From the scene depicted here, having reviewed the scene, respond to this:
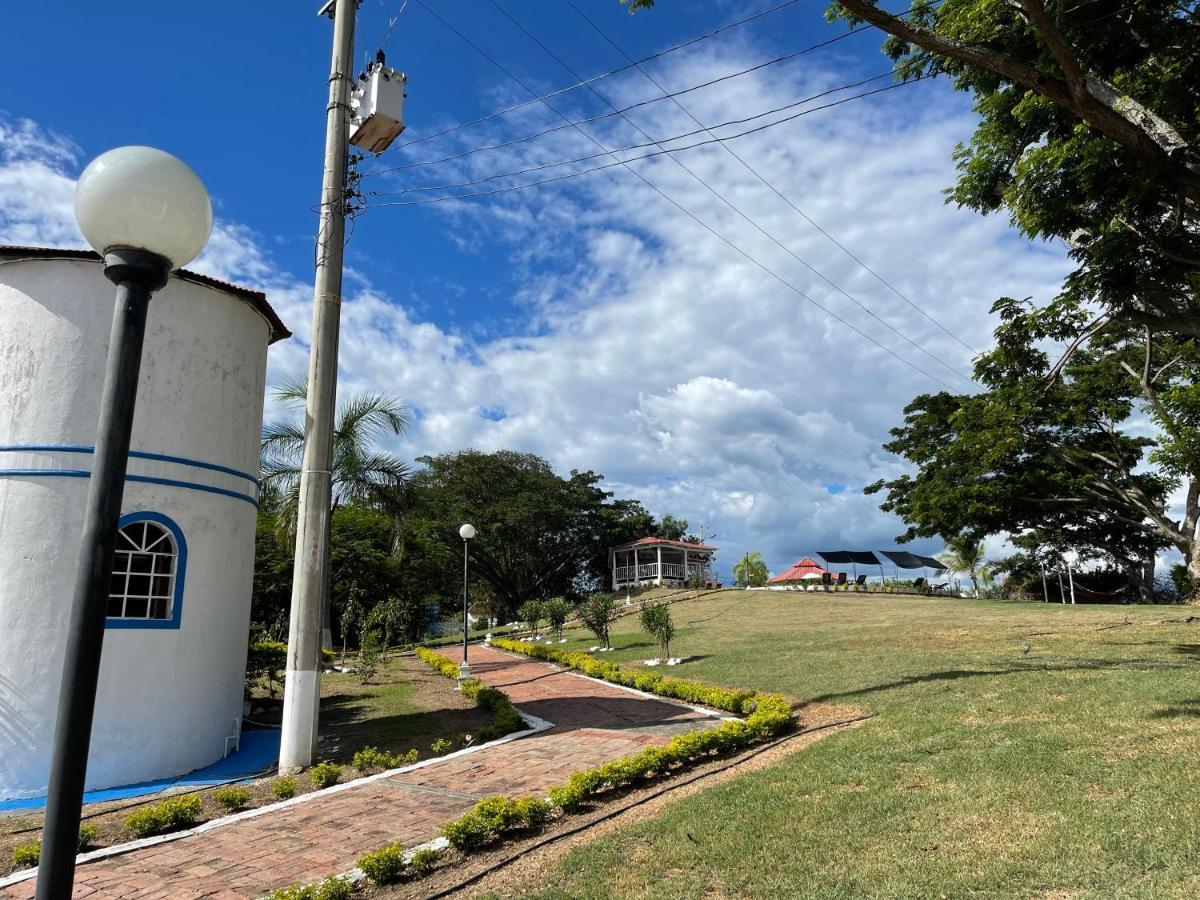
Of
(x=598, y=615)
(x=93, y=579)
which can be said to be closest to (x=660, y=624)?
(x=598, y=615)

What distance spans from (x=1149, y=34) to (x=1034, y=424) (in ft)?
47.5

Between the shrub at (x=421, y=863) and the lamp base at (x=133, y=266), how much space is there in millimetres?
A: 4577

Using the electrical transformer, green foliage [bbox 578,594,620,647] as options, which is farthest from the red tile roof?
green foliage [bbox 578,594,620,647]

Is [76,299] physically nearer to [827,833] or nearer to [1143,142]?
[827,833]

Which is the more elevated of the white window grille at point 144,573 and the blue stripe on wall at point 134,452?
the blue stripe on wall at point 134,452

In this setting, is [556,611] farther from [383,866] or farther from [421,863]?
[383,866]

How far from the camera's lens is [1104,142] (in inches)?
316

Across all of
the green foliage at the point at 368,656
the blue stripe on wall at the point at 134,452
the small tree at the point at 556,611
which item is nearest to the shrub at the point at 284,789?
the blue stripe on wall at the point at 134,452

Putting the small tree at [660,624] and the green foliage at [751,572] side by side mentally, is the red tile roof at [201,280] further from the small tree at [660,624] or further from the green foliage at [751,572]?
the green foliage at [751,572]

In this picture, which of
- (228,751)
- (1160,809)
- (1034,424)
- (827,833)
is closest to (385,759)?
(228,751)

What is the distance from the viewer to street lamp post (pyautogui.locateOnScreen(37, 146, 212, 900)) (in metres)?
2.46

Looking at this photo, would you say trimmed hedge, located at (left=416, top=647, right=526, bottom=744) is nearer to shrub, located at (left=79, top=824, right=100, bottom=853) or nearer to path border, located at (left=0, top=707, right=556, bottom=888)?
path border, located at (left=0, top=707, right=556, bottom=888)

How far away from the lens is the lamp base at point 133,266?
294cm

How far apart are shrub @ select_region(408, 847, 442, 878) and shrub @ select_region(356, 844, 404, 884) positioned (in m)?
0.10
